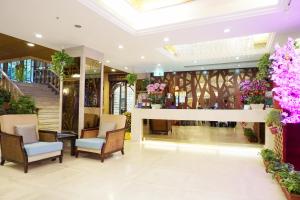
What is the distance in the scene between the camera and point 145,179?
148 inches

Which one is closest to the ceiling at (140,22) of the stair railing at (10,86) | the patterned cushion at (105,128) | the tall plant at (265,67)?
the tall plant at (265,67)

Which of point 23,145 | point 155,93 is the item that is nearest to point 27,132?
point 23,145

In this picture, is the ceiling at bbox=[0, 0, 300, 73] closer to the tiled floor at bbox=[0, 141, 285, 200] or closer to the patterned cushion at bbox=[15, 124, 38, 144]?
the patterned cushion at bbox=[15, 124, 38, 144]

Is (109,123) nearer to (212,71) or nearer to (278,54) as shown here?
(278,54)

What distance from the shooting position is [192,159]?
5242 mm

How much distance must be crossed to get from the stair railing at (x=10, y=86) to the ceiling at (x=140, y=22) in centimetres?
341

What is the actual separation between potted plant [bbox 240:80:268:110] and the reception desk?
0.20 meters

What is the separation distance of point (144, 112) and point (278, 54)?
483 cm

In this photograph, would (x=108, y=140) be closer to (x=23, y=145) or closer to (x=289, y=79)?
(x=23, y=145)

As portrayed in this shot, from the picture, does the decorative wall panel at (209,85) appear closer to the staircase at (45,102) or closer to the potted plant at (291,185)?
the staircase at (45,102)

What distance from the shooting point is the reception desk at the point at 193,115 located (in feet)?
19.9

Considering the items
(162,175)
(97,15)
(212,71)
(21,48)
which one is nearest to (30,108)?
(21,48)

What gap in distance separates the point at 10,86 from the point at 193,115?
748 centimetres

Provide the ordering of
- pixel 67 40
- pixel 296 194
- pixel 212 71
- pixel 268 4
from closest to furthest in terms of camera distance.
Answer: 1. pixel 296 194
2. pixel 268 4
3. pixel 67 40
4. pixel 212 71
